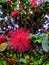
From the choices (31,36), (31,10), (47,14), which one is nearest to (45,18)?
(47,14)

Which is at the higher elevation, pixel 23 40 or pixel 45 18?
pixel 23 40

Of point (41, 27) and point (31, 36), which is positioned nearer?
point (31, 36)

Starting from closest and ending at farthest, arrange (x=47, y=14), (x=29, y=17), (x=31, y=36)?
(x=31, y=36) < (x=29, y=17) < (x=47, y=14)

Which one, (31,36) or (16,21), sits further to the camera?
(16,21)

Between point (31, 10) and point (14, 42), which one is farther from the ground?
point (14, 42)

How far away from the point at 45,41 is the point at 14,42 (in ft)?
0.51

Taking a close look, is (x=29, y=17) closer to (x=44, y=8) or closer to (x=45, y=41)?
(x=44, y=8)

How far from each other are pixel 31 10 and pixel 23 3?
6.1 inches

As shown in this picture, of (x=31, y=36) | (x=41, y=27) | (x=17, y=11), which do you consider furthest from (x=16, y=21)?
(x=31, y=36)

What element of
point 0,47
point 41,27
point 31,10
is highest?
point 0,47

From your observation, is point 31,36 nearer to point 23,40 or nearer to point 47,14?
point 23,40

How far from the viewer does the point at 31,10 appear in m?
2.92

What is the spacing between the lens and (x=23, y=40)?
1.27 m

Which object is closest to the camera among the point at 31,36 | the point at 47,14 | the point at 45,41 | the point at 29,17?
the point at 45,41
